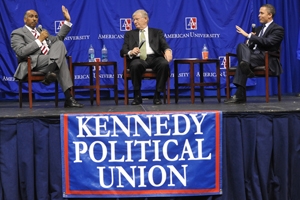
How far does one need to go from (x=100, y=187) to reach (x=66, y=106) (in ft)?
5.18

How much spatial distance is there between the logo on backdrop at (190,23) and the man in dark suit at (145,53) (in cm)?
154

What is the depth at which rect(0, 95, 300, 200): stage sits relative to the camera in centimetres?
409

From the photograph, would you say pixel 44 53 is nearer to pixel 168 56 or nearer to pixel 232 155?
pixel 168 56

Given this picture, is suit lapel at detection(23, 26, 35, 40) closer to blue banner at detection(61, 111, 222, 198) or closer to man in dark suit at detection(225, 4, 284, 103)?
blue banner at detection(61, 111, 222, 198)

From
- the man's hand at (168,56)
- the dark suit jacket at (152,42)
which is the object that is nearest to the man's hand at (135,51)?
the dark suit jacket at (152,42)

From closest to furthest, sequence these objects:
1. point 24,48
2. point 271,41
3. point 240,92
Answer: point 24,48 → point 240,92 → point 271,41

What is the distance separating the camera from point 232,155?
4.16 metres

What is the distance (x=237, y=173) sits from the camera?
4.14 m

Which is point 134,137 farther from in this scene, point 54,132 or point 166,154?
point 54,132

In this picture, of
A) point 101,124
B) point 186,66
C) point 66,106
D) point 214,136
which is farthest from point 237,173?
point 186,66

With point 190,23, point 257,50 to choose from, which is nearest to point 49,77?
point 257,50

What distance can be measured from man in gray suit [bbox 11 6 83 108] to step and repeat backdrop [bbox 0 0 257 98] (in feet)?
5.17

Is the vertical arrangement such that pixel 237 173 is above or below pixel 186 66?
below

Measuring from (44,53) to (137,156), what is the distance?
2.07 meters
